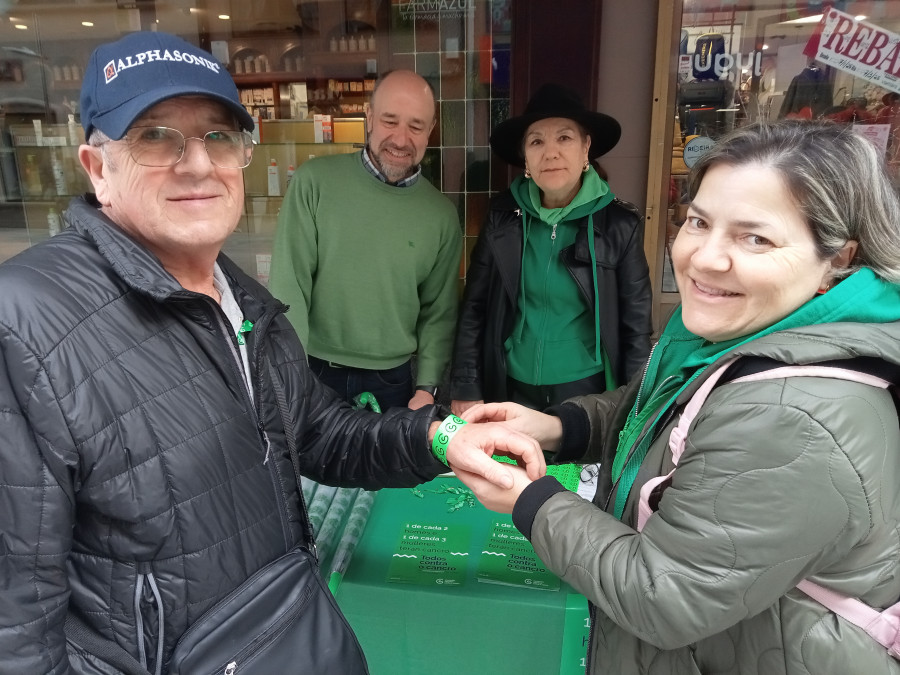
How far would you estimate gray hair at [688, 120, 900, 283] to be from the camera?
3.58 ft

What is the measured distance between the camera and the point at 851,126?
1.17 meters

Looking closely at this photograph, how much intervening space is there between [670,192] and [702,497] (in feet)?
10.6

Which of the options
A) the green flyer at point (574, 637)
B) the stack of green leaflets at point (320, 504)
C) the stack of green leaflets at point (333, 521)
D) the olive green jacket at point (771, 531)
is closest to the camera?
the olive green jacket at point (771, 531)

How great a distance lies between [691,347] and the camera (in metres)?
1.37

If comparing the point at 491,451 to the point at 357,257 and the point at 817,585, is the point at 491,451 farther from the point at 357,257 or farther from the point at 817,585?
the point at 357,257

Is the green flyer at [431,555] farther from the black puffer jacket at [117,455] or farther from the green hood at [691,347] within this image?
the green hood at [691,347]

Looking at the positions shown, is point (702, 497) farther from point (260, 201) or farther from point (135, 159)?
point (260, 201)

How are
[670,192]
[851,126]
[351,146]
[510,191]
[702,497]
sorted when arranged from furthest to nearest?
[351,146]
[670,192]
[510,191]
[851,126]
[702,497]

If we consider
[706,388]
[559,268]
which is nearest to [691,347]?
[706,388]

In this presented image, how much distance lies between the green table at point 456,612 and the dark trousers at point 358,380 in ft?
3.88

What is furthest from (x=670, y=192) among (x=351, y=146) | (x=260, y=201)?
(x=260, y=201)

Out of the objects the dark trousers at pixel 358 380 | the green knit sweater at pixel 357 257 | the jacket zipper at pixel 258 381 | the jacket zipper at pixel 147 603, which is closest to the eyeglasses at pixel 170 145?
the jacket zipper at pixel 258 381

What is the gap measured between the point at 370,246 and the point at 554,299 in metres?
0.80

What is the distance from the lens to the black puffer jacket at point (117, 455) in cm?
104
